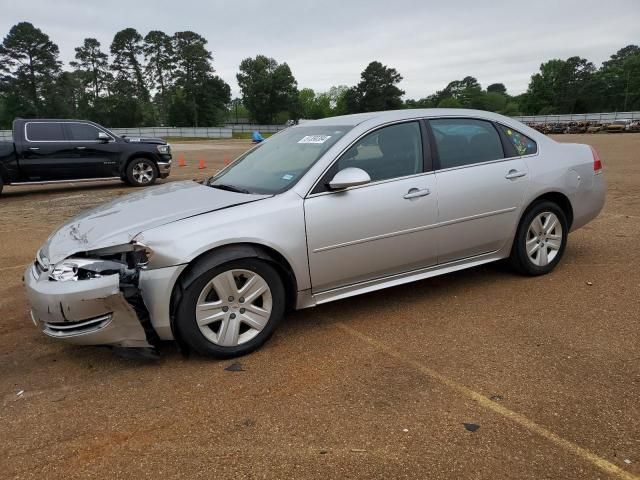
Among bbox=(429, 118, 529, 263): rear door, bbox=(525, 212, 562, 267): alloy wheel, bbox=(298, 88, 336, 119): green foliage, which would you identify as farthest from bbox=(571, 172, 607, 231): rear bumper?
bbox=(298, 88, 336, 119): green foliage

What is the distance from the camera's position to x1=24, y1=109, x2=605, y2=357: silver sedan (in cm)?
314

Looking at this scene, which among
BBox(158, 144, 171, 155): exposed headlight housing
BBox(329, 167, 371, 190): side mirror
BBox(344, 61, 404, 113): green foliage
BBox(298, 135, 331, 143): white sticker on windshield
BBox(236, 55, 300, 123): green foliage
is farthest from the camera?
BBox(344, 61, 404, 113): green foliage

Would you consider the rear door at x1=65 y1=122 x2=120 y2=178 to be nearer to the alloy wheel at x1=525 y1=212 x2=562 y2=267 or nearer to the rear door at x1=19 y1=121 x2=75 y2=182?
the rear door at x1=19 y1=121 x2=75 y2=182

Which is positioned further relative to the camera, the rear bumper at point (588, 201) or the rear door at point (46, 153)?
the rear door at point (46, 153)

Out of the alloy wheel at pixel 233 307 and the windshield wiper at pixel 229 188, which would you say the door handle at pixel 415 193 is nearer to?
the windshield wiper at pixel 229 188

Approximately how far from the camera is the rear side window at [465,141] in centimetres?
426

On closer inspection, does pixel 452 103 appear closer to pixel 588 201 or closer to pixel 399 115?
pixel 588 201

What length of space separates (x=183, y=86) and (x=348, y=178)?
94049 mm

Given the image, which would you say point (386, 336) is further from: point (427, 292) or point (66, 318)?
point (66, 318)

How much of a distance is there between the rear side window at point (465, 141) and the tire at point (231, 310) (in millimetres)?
1814

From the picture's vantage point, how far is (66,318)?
3076 mm

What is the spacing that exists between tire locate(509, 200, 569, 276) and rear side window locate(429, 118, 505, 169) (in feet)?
2.15

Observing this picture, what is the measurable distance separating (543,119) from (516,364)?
2716 inches

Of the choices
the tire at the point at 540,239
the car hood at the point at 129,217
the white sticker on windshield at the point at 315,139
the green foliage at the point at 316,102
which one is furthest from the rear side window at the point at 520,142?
the green foliage at the point at 316,102
